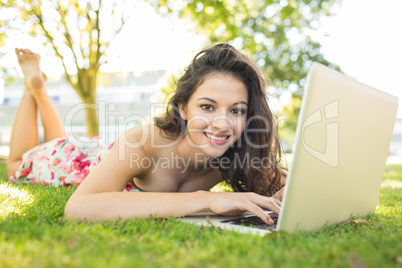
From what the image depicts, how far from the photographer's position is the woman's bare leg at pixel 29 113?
4793mm

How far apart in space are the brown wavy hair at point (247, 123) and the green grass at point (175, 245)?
1.15m

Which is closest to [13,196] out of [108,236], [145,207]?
[145,207]

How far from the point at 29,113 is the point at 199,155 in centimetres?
291

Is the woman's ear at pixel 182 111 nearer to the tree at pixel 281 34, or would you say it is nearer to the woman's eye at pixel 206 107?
the woman's eye at pixel 206 107

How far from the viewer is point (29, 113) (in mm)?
4871

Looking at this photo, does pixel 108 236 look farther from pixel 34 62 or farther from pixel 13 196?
pixel 34 62

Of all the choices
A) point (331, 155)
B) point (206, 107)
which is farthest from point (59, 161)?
point (331, 155)

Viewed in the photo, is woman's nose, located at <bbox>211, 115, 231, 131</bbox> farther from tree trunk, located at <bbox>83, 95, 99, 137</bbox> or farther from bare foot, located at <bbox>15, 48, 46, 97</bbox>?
tree trunk, located at <bbox>83, 95, 99, 137</bbox>

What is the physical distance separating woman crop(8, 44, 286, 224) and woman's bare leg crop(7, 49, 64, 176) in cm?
228

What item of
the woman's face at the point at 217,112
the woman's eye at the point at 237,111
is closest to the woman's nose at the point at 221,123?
the woman's face at the point at 217,112

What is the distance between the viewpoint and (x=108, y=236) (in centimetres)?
166

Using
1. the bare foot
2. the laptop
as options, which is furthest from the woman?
the bare foot

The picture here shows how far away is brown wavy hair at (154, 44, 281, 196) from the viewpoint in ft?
9.45

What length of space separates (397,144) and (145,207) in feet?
104
